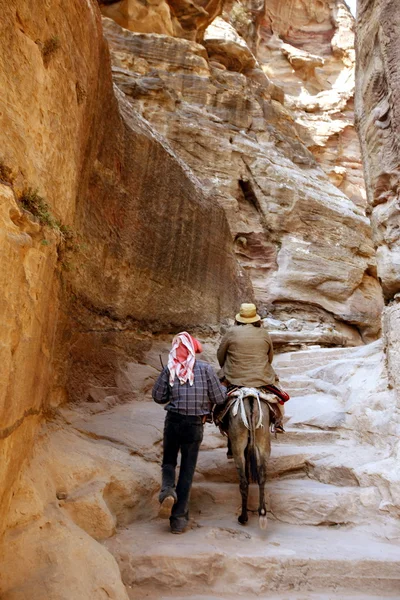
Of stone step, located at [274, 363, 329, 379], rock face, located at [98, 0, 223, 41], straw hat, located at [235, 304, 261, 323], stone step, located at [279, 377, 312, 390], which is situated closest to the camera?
straw hat, located at [235, 304, 261, 323]

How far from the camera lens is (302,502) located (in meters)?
4.49

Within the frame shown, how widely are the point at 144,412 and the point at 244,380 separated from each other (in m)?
1.74

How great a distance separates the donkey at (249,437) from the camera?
4.23 metres

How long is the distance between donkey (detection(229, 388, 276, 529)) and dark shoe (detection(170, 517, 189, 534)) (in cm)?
59

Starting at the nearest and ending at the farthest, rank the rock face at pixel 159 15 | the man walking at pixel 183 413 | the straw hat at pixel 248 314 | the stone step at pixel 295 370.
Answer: the man walking at pixel 183 413 → the straw hat at pixel 248 314 → the stone step at pixel 295 370 → the rock face at pixel 159 15

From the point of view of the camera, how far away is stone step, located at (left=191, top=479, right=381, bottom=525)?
4.41 meters

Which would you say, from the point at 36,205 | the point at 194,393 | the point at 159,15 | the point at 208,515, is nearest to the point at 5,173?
the point at 36,205

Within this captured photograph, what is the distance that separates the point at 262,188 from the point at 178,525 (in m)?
15.3

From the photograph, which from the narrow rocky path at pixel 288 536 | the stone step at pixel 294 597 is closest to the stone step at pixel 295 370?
the narrow rocky path at pixel 288 536

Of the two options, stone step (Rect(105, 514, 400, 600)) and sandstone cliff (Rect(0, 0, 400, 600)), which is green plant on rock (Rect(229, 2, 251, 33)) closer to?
sandstone cliff (Rect(0, 0, 400, 600))

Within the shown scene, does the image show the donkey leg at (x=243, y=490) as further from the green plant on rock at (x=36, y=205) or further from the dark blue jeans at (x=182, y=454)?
the green plant on rock at (x=36, y=205)

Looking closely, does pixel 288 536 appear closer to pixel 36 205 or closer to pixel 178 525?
pixel 178 525

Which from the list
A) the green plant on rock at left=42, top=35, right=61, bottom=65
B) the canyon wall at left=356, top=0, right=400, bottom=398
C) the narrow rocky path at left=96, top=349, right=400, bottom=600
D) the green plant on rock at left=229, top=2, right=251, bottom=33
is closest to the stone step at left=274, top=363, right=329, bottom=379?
the narrow rocky path at left=96, top=349, right=400, bottom=600

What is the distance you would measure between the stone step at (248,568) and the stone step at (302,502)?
23.6 inches
